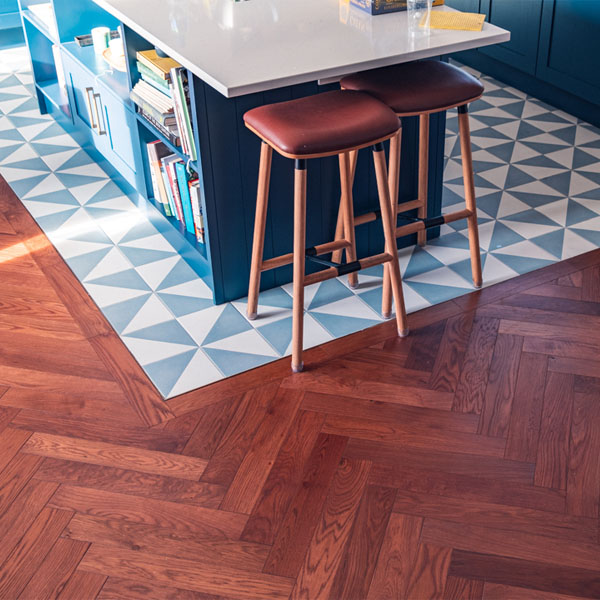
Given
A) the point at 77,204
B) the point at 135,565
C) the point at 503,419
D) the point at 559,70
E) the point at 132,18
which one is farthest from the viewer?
the point at 559,70

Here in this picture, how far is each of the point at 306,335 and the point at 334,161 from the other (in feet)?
2.35

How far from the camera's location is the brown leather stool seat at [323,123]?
2.47 m

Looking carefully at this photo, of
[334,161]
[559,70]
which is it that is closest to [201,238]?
[334,161]

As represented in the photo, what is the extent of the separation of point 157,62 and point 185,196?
1.80 feet

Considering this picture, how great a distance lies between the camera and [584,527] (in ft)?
7.29

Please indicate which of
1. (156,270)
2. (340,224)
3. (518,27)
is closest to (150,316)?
(156,270)

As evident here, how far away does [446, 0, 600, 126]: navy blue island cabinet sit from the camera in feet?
14.5

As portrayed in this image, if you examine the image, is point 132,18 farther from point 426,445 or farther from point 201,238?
point 426,445

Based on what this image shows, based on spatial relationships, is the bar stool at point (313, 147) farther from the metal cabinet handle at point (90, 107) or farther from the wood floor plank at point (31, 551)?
A: the metal cabinet handle at point (90, 107)

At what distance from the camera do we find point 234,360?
292cm

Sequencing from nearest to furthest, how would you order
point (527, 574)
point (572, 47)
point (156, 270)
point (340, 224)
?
1. point (527, 574)
2. point (340, 224)
3. point (156, 270)
4. point (572, 47)

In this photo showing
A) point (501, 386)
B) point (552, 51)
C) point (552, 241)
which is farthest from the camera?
point (552, 51)

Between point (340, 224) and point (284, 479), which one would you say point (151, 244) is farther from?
point (284, 479)

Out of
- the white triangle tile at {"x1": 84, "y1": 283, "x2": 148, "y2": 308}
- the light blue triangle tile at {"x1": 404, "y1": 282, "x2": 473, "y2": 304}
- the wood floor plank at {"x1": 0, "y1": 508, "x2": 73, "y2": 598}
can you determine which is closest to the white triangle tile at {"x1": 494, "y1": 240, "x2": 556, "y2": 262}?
the light blue triangle tile at {"x1": 404, "y1": 282, "x2": 473, "y2": 304}
